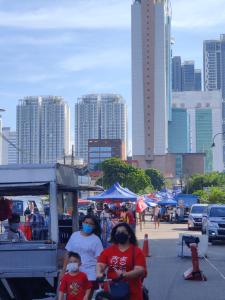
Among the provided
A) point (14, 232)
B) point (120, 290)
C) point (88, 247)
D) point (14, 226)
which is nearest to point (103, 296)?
point (120, 290)

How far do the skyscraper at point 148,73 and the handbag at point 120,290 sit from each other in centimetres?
14939

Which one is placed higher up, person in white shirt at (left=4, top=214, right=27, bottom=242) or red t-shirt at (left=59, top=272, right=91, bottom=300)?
person in white shirt at (left=4, top=214, right=27, bottom=242)

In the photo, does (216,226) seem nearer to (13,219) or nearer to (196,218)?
(196,218)

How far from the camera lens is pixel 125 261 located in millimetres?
→ 7121

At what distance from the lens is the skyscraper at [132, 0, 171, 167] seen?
157 metres

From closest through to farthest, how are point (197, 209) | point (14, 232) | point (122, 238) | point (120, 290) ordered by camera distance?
point (120, 290)
point (122, 238)
point (14, 232)
point (197, 209)

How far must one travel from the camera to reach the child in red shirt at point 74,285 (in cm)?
Result: 801

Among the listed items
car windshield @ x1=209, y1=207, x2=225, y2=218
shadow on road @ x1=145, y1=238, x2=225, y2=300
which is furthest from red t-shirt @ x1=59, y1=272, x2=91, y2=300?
car windshield @ x1=209, y1=207, x2=225, y2=218

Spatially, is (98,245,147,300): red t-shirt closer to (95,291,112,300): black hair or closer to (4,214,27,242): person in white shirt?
(95,291,112,300): black hair

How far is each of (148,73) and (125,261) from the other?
15130 centimetres

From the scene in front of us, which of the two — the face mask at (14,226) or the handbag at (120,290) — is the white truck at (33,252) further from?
the handbag at (120,290)

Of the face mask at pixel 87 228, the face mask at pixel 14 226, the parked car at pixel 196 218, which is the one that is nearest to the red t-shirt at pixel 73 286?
the face mask at pixel 87 228

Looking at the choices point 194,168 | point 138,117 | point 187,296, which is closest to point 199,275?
point 187,296

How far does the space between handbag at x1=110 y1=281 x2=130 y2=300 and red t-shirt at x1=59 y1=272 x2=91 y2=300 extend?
1169mm
